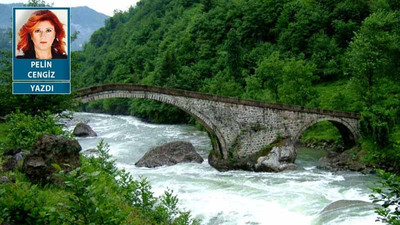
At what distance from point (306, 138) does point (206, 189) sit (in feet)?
63.8

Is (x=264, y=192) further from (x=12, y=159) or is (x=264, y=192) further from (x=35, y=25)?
(x=35, y=25)

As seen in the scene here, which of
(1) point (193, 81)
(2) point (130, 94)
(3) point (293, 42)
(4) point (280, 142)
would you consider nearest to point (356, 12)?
(3) point (293, 42)

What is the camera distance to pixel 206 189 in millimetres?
19438

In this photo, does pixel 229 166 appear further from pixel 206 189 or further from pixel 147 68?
pixel 147 68

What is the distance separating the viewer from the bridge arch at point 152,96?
23309 mm

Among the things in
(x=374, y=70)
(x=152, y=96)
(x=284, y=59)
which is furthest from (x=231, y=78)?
(x=152, y=96)

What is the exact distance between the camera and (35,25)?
8859 mm

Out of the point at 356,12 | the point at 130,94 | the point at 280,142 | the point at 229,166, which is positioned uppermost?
the point at 356,12

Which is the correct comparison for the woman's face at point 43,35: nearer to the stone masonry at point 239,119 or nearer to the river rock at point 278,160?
the stone masonry at point 239,119

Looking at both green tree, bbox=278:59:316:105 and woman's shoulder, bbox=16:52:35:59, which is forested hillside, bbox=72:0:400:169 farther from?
woman's shoulder, bbox=16:52:35:59

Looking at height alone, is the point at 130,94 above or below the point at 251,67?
→ below

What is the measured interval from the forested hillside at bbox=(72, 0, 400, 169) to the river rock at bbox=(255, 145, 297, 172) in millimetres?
5621

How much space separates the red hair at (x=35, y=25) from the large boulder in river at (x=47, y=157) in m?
2.49

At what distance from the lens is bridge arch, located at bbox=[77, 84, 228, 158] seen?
2331cm
